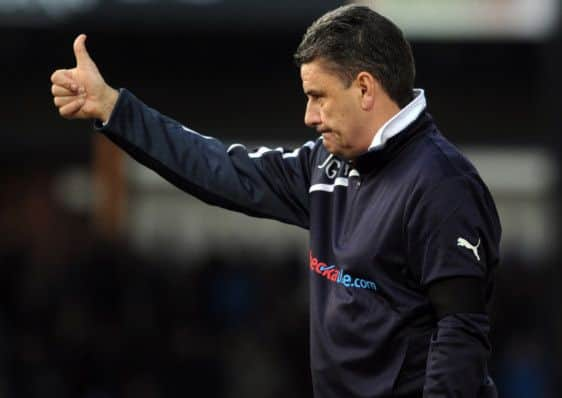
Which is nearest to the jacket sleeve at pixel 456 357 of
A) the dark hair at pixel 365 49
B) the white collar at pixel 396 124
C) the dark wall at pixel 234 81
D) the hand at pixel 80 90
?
the white collar at pixel 396 124

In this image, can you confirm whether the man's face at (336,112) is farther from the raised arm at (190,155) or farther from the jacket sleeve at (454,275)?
the raised arm at (190,155)

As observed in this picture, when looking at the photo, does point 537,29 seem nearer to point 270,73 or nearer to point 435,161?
point 270,73

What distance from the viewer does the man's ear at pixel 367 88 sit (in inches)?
124

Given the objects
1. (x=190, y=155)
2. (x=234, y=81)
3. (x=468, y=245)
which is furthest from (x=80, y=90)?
(x=234, y=81)

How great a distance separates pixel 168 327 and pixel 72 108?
24.8 feet

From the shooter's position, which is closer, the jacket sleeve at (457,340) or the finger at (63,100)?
the jacket sleeve at (457,340)

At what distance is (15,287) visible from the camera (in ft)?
35.8

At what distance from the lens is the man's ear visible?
3.15m

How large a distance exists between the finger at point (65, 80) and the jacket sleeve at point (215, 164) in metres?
0.14

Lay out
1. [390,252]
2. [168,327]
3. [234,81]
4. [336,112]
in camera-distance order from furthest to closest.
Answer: [234,81] → [168,327] → [336,112] → [390,252]

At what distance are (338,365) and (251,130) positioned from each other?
1111cm

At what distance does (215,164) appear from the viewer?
11.7ft

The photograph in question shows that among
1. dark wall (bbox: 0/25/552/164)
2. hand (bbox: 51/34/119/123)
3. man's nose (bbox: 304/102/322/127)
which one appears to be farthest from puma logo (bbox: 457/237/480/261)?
dark wall (bbox: 0/25/552/164)

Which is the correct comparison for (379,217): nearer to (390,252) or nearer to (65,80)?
(390,252)
